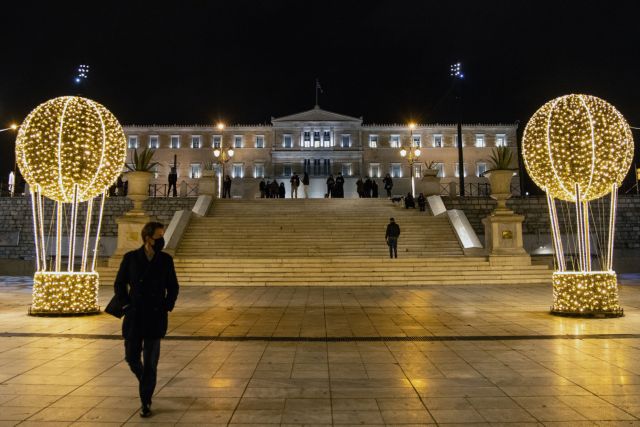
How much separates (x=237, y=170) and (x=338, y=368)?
63.2 metres

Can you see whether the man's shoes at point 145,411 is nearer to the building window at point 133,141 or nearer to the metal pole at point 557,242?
the metal pole at point 557,242

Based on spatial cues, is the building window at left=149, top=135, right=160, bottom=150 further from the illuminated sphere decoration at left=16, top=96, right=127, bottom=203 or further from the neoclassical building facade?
the illuminated sphere decoration at left=16, top=96, right=127, bottom=203

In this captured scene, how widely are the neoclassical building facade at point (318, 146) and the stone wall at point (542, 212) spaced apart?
39339 millimetres

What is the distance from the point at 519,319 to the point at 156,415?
690 centimetres

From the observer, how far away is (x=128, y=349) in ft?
13.4

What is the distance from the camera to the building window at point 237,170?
6706 cm

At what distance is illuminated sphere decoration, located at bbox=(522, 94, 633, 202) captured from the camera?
890cm

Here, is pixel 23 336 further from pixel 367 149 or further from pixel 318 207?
pixel 367 149

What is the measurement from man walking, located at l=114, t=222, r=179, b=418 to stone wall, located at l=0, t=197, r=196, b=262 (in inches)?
843

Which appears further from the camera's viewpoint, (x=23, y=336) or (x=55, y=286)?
(x=55, y=286)

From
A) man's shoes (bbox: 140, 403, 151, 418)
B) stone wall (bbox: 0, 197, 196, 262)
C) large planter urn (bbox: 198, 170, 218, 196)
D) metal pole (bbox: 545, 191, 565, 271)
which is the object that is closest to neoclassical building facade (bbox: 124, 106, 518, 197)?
stone wall (bbox: 0, 197, 196, 262)

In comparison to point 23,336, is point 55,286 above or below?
above

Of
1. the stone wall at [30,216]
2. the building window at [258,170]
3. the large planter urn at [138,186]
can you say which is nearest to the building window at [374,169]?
the building window at [258,170]

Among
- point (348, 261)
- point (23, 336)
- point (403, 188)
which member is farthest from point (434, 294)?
point (403, 188)
